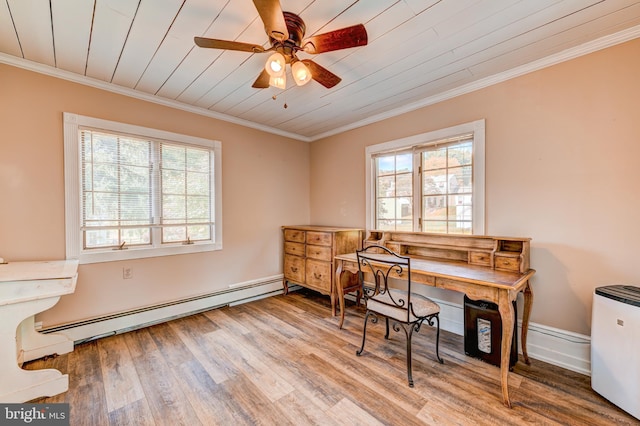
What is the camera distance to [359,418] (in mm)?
1570

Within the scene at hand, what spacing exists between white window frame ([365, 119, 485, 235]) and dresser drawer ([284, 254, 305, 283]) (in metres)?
1.08

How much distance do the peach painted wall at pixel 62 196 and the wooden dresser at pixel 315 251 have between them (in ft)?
0.96

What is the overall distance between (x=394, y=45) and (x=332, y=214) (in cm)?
246

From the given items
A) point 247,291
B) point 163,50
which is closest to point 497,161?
point 163,50

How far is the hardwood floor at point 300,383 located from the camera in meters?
1.59

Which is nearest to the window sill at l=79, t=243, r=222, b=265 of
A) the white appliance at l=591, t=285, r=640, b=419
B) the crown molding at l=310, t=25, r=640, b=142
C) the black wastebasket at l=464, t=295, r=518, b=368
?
the crown molding at l=310, t=25, r=640, b=142

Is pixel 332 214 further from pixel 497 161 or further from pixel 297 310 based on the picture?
pixel 497 161

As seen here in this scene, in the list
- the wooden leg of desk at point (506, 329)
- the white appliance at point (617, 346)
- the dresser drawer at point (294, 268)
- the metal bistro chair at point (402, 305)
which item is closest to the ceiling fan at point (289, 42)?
the metal bistro chair at point (402, 305)

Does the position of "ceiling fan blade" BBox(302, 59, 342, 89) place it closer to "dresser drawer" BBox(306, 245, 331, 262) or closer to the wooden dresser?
the wooden dresser

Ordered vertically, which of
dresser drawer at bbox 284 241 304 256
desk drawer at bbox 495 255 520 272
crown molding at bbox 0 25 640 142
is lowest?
dresser drawer at bbox 284 241 304 256

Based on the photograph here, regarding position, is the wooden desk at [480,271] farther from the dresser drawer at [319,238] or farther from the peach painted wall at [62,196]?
the peach painted wall at [62,196]

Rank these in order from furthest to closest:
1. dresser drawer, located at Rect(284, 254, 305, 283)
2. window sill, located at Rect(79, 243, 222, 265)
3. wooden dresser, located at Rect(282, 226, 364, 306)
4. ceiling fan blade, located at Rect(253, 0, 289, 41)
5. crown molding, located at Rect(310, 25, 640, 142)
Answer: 1. dresser drawer, located at Rect(284, 254, 305, 283)
2. wooden dresser, located at Rect(282, 226, 364, 306)
3. window sill, located at Rect(79, 243, 222, 265)
4. crown molding, located at Rect(310, 25, 640, 142)
5. ceiling fan blade, located at Rect(253, 0, 289, 41)

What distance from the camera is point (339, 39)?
1.48 meters

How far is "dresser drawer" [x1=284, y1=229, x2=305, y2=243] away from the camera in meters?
3.63
